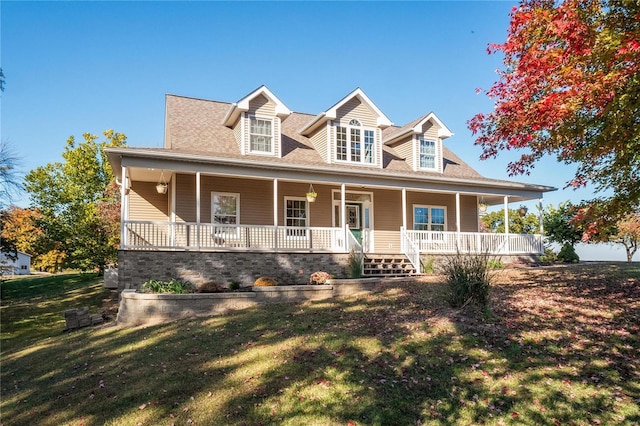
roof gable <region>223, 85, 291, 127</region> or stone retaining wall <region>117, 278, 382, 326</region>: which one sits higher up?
roof gable <region>223, 85, 291, 127</region>

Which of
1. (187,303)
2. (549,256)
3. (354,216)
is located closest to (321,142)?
(354,216)

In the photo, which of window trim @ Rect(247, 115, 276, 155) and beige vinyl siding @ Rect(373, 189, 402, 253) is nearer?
window trim @ Rect(247, 115, 276, 155)

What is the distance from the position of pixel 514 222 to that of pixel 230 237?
26.3 meters

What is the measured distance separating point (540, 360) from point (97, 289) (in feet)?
63.2

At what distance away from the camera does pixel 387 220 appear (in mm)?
19219

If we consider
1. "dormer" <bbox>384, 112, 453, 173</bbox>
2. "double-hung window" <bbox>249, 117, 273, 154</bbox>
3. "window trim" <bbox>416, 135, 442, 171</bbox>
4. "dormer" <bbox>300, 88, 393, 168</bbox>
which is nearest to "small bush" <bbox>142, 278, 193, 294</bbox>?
"double-hung window" <bbox>249, 117, 273, 154</bbox>

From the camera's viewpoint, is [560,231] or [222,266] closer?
[222,266]

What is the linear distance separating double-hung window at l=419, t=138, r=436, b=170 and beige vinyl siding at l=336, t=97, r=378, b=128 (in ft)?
8.92

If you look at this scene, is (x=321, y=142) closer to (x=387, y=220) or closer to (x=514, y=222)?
(x=387, y=220)

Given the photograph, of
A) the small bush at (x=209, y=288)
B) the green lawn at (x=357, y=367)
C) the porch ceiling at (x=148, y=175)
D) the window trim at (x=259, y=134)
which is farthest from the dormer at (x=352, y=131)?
the green lawn at (x=357, y=367)

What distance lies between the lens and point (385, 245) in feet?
62.7

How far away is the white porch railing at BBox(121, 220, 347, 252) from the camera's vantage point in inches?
525

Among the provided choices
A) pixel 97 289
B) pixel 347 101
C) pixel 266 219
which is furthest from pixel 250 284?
pixel 97 289

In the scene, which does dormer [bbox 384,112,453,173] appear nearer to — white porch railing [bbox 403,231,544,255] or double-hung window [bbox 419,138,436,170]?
double-hung window [bbox 419,138,436,170]
